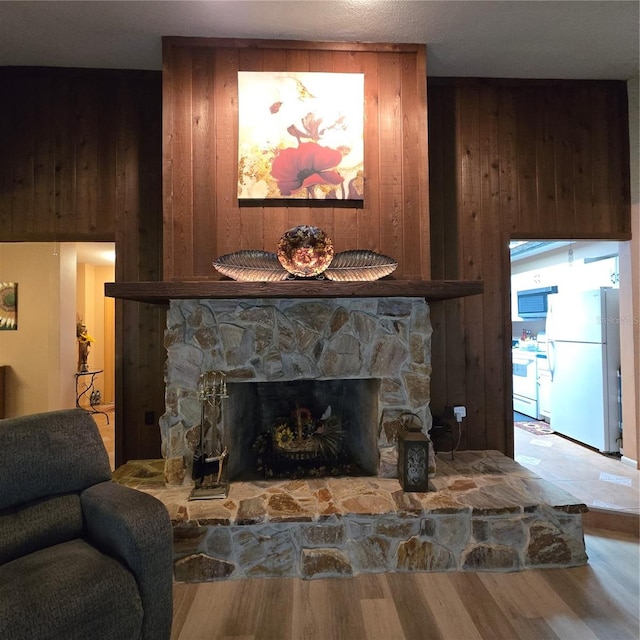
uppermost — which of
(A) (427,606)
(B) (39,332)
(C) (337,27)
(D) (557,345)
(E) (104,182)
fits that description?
(C) (337,27)

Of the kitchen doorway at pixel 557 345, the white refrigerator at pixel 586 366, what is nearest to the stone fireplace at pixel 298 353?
the kitchen doorway at pixel 557 345

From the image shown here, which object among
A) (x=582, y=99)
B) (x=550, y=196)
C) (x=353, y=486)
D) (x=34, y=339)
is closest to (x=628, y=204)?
(x=550, y=196)

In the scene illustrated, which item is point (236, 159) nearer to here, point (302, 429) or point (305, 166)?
point (305, 166)

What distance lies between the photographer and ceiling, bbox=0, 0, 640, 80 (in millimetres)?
2094

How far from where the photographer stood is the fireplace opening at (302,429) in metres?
2.41

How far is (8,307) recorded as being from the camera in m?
4.12

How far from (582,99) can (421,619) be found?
3.80 meters

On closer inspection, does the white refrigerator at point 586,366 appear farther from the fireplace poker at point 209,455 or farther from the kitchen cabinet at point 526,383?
the fireplace poker at point 209,455

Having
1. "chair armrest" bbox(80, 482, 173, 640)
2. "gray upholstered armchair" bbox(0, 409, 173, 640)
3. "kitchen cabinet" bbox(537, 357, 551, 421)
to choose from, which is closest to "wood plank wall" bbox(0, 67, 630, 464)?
"gray upholstered armchair" bbox(0, 409, 173, 640)

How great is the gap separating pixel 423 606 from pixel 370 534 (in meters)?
0.37

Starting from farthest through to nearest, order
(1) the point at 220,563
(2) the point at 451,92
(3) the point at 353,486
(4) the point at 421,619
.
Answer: (2) the point at 451,92 → (3) the point at 353,486 → (1) the point at 220,563 → (4) the point at 421,619

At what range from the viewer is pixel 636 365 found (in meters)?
2.94

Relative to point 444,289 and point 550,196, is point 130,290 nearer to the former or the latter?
point 444,289

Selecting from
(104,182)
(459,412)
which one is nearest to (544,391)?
(459,412)
